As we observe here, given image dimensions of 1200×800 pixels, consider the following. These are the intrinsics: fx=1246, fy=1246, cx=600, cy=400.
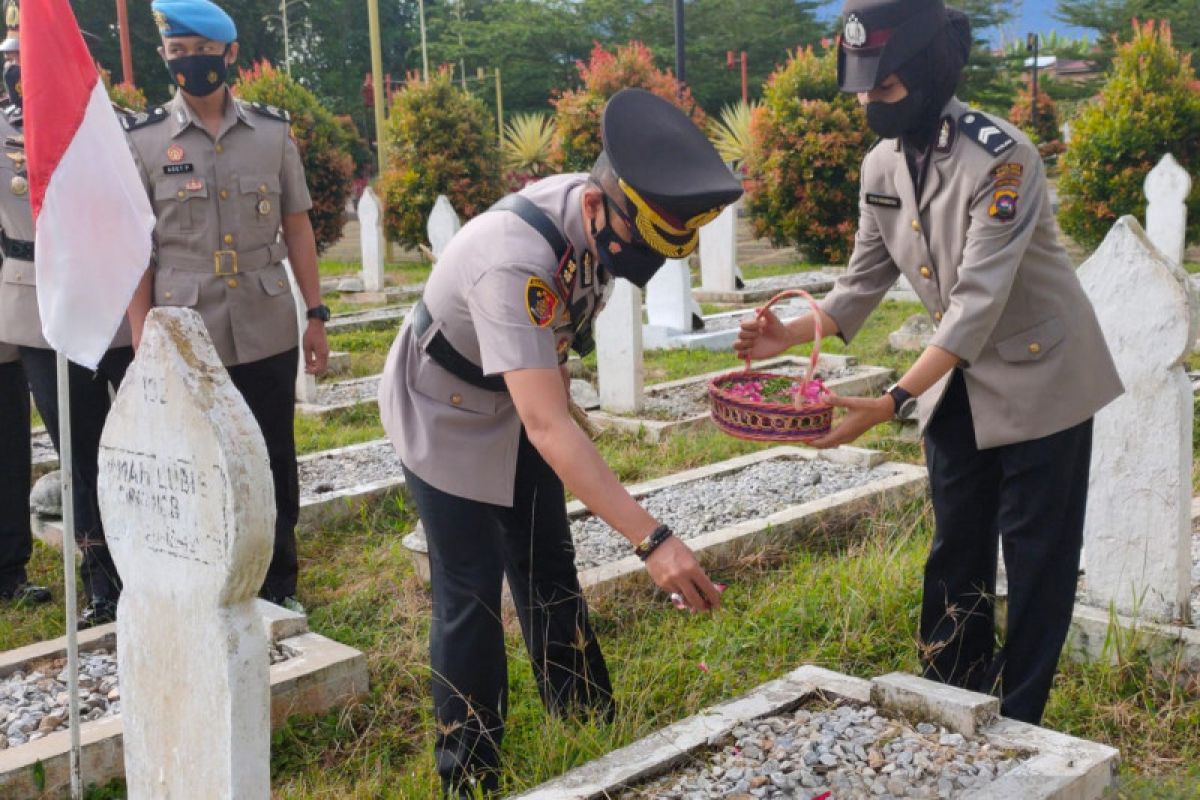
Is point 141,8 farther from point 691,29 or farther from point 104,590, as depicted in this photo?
point 104,590

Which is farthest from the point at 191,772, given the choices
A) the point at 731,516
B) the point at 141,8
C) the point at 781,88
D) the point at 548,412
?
the point at 141,8

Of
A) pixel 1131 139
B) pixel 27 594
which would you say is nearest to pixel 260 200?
pixel 27 594

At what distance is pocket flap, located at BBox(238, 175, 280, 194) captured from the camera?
4.20 meters

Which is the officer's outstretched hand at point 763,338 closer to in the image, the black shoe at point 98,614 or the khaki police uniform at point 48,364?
the khaki police uniform at point 48,364

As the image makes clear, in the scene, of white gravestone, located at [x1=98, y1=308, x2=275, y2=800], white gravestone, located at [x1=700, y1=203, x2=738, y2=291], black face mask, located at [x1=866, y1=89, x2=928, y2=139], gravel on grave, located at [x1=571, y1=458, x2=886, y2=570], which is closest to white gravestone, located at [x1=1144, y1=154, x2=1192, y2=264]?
white gravestone, located at [x1=700, y1=203, x2=738, y2=291]

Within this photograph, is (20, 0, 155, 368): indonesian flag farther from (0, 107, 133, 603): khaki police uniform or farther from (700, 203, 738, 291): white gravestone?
(700, 203, 738, 291): white gravestone

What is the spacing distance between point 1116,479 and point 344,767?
2.33m

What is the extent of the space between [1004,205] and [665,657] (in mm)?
1621

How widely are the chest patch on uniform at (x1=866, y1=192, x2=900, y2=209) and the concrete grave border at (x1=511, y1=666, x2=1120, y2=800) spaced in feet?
3.90

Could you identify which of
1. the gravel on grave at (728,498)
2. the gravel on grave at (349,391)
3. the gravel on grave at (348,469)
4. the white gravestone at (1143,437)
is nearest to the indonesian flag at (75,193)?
the gravel on grave at (728,498)

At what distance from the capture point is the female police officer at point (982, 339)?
281 cm

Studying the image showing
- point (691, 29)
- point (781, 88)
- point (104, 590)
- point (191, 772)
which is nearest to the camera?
point (191, 772)

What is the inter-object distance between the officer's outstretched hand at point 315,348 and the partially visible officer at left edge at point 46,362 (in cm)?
59

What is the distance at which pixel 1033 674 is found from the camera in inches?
120
